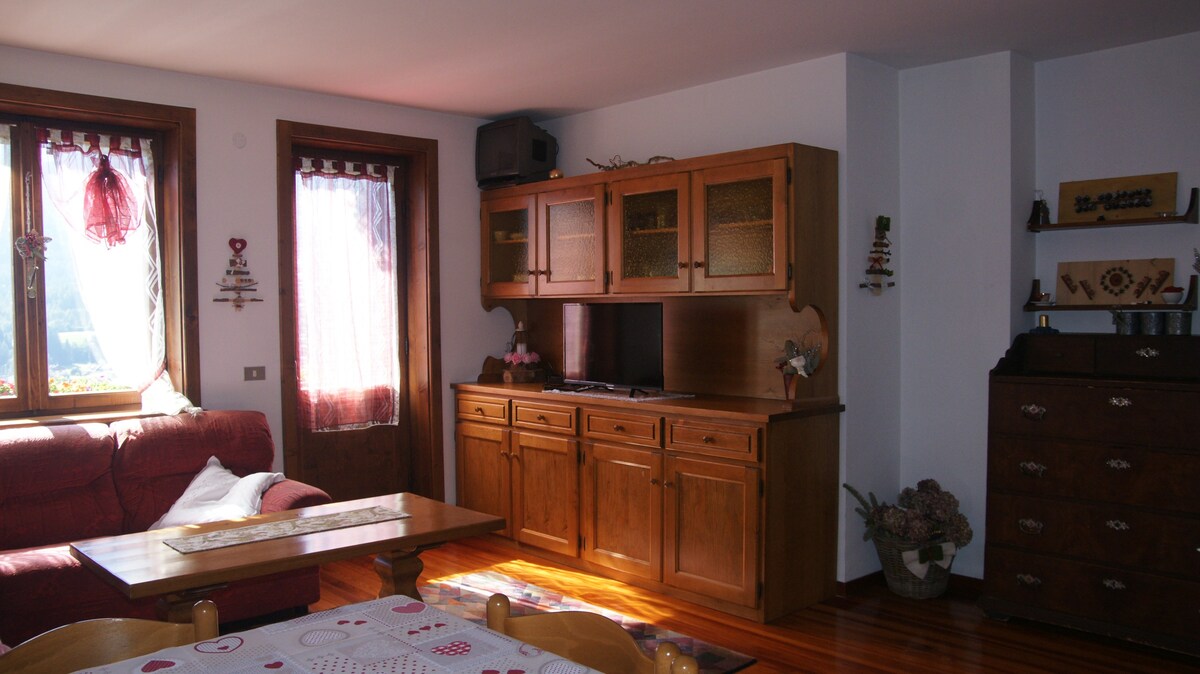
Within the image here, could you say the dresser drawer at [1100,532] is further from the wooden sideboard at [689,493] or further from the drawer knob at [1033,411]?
the wooden sideboard at [689,493]

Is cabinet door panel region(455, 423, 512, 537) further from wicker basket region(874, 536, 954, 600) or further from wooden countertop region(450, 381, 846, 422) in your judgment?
wicker basket region(874, 536, 954, 600)

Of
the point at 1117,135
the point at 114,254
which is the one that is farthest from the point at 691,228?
the point at 114,254

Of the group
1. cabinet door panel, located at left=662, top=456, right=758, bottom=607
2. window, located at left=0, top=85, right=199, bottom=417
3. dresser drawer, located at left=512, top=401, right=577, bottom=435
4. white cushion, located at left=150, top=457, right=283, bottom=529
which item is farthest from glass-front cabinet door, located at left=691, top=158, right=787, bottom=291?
window, located at left=0, top=85, right=199, bottom=417

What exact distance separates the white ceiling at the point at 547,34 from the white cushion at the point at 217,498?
1.91 metres

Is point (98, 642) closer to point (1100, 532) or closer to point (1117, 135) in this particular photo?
point (1100, 532)

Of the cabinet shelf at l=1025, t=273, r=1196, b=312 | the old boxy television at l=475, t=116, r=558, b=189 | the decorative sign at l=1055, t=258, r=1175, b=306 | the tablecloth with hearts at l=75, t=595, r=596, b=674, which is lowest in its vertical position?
the tablecloth with hearts at l=75, t=595, r=596, b=674

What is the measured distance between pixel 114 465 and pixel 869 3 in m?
3.68

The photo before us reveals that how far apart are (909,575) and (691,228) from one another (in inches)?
74.5

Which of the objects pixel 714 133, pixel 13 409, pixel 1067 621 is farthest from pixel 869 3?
pixel 13 409

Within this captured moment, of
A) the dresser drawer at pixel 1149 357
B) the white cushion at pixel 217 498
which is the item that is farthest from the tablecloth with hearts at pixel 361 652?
the dresser drawer at pixel 1149 357

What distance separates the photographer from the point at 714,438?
400cm

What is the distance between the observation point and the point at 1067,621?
366cm

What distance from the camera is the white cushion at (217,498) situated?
381 centimetres

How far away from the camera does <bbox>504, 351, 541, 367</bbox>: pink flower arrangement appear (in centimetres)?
540
